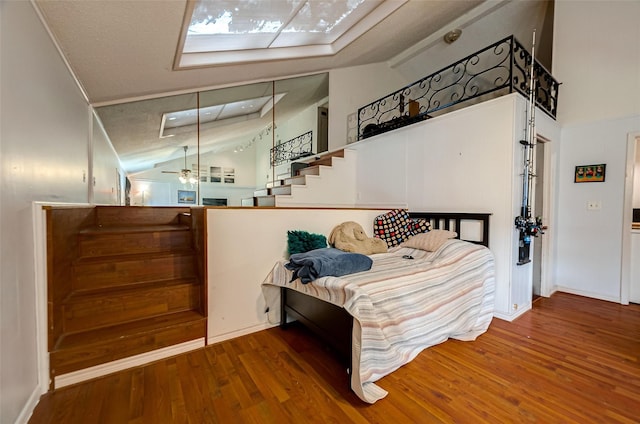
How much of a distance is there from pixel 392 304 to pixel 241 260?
48.8 inches

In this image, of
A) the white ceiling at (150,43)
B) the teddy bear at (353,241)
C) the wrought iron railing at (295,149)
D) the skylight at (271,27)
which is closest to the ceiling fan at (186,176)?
the white ceiling at (150,43)

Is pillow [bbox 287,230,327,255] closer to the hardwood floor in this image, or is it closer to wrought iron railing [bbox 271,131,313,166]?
the hardwood floor

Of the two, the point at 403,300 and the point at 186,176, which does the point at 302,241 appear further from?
the point at 186,176

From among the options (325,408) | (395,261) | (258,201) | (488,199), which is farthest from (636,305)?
(258,201)

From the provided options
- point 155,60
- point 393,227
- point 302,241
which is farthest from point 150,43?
point 393,227

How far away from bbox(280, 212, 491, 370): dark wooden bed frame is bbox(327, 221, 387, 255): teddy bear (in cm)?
67

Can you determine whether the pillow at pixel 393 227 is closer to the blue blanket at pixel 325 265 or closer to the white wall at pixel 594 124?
the blue blanket at pixel 325 265

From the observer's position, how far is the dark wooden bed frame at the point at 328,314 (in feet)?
5.29

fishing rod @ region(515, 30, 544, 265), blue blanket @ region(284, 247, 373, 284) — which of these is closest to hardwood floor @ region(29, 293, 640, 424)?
blue blanket @ region(284, 247, 373, 284)

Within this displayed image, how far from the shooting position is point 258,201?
12.5 ft

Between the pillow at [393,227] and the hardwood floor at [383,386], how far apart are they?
114 cm

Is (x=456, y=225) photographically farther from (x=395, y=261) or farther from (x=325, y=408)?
(x=325, y=408)

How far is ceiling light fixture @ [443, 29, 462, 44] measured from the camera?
4195 mm

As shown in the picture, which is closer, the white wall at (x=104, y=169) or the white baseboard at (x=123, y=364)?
the white baseboard at (x=123, y=364)
